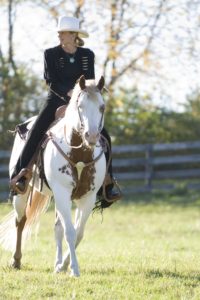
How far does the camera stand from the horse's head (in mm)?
7387

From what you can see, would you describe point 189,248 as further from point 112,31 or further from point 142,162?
point 112,31

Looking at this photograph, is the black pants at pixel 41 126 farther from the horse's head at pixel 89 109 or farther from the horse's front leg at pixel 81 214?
the horse's head at pixel 89 109

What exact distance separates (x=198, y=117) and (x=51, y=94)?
21.6 metres

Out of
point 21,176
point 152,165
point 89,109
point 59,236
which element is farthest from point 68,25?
point 152,165

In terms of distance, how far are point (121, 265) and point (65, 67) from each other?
244cm

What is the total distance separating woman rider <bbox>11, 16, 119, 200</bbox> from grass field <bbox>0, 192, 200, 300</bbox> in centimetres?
132

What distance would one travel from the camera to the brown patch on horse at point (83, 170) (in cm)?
813

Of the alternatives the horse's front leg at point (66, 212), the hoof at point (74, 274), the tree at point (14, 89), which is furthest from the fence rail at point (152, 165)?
the hoof at point (74, 274)

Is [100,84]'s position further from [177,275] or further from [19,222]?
[19,222]

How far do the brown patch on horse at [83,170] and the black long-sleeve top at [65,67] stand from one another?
76cm

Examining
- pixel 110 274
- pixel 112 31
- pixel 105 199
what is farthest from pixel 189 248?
pixel 112 31

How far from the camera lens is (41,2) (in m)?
28.1

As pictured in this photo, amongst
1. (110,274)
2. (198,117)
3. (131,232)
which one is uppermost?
(110,274)

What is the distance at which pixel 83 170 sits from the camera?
823cm
